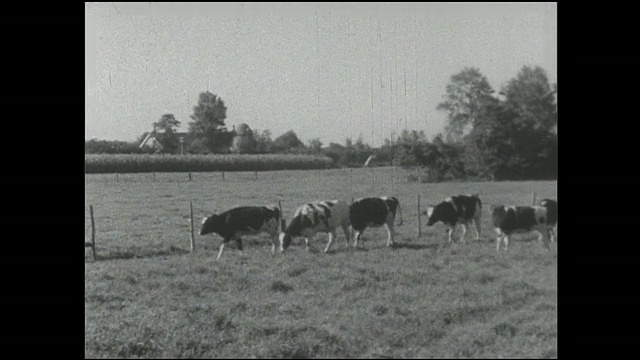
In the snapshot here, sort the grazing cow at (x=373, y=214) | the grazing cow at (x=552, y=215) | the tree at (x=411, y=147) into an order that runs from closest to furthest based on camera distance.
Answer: the grazing cow at (x=552, y=215) < the tree at (x=411, y=147) < the grazing cow at (x=373, y=214)

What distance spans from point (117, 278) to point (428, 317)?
298 centimetres

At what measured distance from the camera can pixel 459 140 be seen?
19.0 ft

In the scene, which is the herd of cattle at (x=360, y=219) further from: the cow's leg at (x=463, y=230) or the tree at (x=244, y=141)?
the tree at (x=244, y=141)

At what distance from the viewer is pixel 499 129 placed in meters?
5.62

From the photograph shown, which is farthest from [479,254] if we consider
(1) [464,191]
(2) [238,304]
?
(2) [238,304]

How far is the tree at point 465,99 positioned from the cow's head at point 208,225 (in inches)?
112

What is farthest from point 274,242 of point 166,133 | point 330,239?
point 166,133

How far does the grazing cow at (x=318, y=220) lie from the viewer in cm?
650

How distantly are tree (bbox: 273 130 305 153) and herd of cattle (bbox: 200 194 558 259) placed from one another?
650 mm

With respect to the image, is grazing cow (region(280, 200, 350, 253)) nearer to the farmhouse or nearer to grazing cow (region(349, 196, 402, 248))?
grazing cow (region(349, 196, 402, 248))

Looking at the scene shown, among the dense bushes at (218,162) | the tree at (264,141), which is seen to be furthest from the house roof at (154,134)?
the tree at (264,141)

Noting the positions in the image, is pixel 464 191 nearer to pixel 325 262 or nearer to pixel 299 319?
pixel 325 262

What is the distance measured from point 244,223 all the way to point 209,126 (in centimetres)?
149

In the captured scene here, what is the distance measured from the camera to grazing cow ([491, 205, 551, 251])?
5.53m
